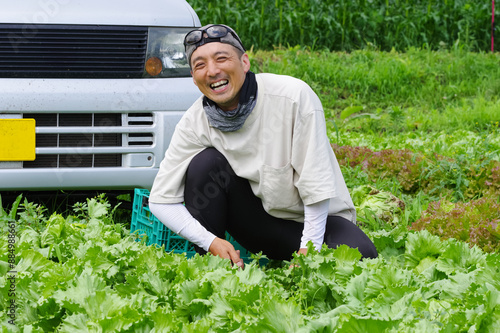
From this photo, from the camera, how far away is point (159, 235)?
3.46 m

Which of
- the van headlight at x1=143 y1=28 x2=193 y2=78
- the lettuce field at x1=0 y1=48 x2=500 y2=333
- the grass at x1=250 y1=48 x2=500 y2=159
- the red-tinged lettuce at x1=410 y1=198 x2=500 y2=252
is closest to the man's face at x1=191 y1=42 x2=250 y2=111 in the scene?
the lettuce field at x1=0 y1=48 x2=500 y2=333

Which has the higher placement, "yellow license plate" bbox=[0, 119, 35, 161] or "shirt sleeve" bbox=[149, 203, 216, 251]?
"yellow license plate" bbox=[0, 119, 35, 161]

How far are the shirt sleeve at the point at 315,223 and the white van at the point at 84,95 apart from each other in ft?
3.82

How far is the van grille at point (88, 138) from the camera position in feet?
12.4

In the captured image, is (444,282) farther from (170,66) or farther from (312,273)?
(170,66)

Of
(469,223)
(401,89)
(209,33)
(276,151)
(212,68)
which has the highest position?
(209,33)

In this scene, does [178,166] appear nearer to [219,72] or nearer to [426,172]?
[219,72]

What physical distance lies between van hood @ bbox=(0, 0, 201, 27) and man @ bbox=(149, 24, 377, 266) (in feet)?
3.22

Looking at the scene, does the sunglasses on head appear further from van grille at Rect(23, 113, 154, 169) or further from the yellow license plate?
the yellow license plate

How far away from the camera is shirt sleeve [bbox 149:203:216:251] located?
306cm

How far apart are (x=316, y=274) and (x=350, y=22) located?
10.0 m

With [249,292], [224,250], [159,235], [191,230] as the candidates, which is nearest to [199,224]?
[191,230]

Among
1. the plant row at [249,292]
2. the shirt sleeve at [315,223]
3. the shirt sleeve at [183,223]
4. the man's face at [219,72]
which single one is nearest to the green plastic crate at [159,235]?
the shirt sleeve at [183,223]

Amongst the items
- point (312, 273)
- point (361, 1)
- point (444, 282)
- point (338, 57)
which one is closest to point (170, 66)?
point (312, 273)
